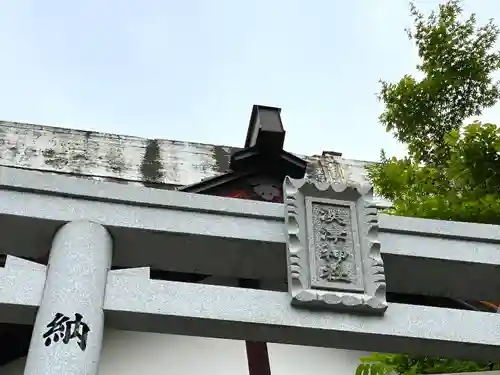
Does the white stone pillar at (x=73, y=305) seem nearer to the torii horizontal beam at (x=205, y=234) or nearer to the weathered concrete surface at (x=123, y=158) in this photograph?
the torii horizontal beam at (x=205, y=234)

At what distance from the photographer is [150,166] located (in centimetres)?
1001

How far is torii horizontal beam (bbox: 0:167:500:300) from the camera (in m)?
4.66

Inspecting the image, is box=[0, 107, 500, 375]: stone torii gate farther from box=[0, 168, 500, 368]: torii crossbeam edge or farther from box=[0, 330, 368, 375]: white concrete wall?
box=[0, 330, 368, 375]: white concrete wall

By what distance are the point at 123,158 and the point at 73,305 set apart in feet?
20.7

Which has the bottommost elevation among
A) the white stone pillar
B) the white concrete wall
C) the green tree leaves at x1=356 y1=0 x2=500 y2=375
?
the white stone pillar

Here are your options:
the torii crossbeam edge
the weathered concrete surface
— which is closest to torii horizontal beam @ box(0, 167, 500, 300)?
the torii crossbeam edge

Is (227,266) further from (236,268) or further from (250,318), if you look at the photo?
(250,318)

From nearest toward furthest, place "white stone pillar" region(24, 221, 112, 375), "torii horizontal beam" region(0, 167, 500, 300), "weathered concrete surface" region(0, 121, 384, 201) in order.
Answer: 1. "white stone pillar" region(24, 221, 112, 375)
2. "torii horizontal beam" region(0, 167, 500, 300)
3. "weathered concrete surface" region(0, 121, 384, 201)

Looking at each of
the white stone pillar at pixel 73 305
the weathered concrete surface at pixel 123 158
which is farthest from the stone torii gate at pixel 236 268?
the weathered concrete surface at pixel 123 158

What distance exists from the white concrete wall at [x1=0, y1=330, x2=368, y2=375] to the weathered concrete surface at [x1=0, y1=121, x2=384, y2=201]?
2.65 metres

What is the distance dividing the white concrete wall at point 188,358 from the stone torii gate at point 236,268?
2.47 m

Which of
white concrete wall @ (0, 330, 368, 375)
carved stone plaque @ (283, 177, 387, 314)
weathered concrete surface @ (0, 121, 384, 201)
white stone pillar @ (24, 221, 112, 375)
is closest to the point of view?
white stone pillar @ (24, 221, 112, 375)

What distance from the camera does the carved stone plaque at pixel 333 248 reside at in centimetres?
451

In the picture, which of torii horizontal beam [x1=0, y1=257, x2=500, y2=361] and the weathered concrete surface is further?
the weathered concrete surface
